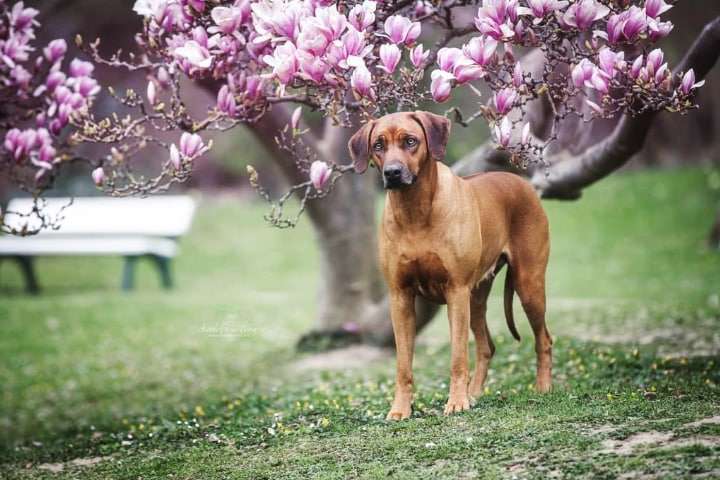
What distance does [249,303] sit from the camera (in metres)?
16.4

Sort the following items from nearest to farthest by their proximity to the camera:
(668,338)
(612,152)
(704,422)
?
(704,422) → (612,152) → (668,338)

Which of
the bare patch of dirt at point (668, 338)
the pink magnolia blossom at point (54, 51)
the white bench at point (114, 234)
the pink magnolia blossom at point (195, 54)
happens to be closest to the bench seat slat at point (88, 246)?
the white bench at point (114, 234)

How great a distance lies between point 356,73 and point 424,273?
136 centimetres

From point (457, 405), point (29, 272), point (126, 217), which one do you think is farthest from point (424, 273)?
point (126, 217)

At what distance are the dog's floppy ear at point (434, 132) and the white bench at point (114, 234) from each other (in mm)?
12228

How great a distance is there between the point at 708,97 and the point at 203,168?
1487 cm

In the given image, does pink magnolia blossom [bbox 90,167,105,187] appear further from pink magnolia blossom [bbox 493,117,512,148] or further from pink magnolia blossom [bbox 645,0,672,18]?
pink magnolia blossom [bbox 645,0,672,18]

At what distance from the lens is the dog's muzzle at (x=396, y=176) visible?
5758 mm

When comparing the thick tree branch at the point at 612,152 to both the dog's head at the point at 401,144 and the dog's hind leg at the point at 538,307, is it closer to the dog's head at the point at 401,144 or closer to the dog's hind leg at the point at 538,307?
the dog's hind leg at the point at 538,307

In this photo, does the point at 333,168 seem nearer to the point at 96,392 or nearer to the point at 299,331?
the point at 96,392

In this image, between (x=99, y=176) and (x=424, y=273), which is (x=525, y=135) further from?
(x=99, y=176)

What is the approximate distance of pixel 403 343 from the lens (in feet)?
21.0

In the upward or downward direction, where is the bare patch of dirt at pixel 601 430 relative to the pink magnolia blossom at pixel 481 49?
downward

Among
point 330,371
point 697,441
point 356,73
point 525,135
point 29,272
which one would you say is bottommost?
point 330,371
